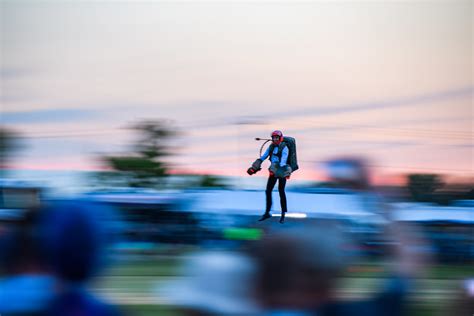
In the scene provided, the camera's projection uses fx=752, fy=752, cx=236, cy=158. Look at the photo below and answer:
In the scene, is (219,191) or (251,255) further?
(219,191)

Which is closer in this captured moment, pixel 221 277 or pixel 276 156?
pixel 221 277

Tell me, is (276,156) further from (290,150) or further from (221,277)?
(221,277)

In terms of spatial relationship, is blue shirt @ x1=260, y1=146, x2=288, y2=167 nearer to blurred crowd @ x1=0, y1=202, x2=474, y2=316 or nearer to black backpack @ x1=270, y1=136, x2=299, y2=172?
black backpack @ x1=270, y1=136, x2=299, y2=172

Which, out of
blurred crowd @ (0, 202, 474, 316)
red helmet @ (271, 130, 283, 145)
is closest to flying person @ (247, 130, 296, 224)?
red helmet @ (271, 130, 283, 145)

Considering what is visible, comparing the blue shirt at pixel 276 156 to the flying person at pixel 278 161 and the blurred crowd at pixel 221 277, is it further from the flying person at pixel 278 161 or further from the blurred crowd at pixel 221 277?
the blurred crowd at pixel 221 277

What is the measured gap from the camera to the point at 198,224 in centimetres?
1823

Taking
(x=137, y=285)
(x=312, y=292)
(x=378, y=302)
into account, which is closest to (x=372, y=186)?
(x=378, y=302)

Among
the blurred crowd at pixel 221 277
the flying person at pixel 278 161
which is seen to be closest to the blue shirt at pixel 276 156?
the flying person at pixel 278 161

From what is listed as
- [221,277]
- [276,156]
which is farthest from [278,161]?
[221,277]

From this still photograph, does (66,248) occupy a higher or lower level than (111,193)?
higher

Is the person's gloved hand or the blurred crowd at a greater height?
the blurred crowd

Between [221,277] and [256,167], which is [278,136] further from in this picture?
[221,277]

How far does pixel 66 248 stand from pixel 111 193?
1761cm

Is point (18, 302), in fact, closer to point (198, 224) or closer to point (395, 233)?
point (395, 233)
